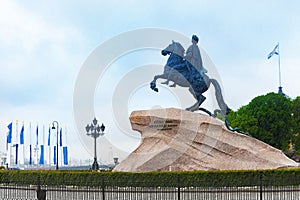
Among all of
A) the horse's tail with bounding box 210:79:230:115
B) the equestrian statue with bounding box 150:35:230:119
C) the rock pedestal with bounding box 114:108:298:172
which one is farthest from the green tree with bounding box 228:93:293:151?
the rock pedestal with bounding box 114:108:298:172

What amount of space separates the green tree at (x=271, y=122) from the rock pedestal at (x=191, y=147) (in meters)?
16.1

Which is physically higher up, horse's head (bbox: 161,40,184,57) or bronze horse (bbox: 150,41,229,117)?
horse's head (bbox: 161,40,184,57)

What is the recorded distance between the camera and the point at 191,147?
1684 centimetres

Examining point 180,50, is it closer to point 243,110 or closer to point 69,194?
point 69,194

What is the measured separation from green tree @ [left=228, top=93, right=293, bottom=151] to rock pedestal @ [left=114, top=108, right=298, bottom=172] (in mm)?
16060

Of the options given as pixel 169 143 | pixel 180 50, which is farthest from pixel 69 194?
pixel 180 50

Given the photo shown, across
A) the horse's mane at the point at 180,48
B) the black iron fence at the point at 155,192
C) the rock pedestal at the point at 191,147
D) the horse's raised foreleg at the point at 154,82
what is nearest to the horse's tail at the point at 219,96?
the rock pedestal at the point at 191,147

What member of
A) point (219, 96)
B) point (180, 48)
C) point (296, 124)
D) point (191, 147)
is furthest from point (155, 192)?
point (296, 124)

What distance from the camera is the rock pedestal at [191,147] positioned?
1656 cm

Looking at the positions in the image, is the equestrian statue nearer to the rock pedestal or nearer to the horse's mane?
the horse's mane

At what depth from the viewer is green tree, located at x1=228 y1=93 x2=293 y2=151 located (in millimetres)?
32656

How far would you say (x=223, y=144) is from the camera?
16.9m

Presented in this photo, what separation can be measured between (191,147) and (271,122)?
17.7m

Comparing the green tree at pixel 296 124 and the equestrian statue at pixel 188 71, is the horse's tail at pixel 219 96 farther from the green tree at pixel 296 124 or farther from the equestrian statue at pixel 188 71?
the green tree at pixel 296 124
